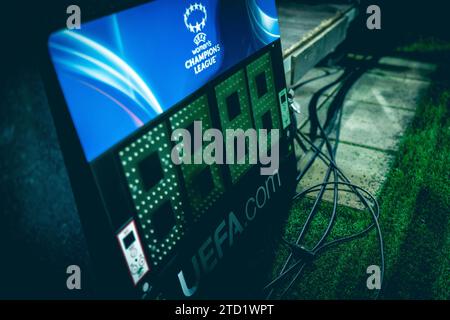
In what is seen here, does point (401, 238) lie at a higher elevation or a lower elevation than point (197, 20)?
lower

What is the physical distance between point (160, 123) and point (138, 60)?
0.40 meters

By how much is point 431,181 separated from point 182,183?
2895 millimetres

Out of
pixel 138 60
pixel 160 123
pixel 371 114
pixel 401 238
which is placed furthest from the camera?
pixel 371 114

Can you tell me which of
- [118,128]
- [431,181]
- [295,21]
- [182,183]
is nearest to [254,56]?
[182,183]

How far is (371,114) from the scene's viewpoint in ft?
17.6

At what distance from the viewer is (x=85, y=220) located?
2.13 metres

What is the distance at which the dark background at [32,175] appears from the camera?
1708 mm

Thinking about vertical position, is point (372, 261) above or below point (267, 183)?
below

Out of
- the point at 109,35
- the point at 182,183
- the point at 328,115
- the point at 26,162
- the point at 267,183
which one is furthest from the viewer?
the point at 328,115

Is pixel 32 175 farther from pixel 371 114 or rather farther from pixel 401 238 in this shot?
pixel 371 114

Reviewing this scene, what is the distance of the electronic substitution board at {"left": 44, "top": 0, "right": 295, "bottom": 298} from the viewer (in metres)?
1.90

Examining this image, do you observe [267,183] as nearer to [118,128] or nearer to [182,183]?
[182,183]

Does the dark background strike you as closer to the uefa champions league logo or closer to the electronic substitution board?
the electronic substitution board

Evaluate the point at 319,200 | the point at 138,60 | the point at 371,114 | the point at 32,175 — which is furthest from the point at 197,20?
the point at 371,114
